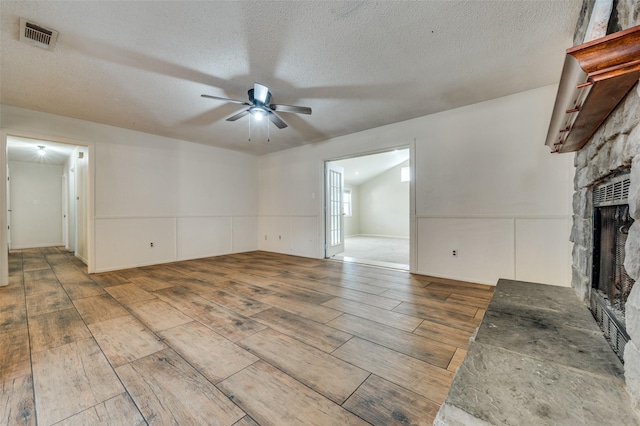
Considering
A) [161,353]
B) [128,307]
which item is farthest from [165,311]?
[161,353]

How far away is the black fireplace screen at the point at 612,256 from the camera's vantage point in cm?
123

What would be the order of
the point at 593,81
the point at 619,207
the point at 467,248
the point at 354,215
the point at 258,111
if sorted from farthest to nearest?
the point at 354,215 → the point at 467,248 → the point at 258,111 → the point at 619,207 → the point at 593,81

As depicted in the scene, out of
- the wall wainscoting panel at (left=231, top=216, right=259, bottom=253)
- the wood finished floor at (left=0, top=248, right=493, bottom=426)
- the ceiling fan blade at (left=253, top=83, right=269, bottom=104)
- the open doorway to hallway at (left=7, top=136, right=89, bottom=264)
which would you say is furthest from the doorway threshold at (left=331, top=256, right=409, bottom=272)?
the open doorway to hallway at (left=7, top=136, right=89, bottom=264)

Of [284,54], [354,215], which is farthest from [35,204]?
[354,215]

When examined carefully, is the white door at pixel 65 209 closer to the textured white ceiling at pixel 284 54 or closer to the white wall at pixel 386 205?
the textured white ceiling at pixel 284 54

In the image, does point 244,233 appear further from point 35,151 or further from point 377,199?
point 377,199

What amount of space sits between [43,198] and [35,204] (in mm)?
219

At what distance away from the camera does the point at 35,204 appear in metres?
6.40

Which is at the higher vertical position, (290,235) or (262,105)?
(262,105)

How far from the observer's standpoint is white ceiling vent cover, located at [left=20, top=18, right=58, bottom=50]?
1.78 m

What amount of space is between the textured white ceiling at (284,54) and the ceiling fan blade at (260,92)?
5.0 inches

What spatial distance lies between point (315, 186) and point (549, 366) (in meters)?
4.22

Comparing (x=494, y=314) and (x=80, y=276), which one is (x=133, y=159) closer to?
(x=80, y=276)

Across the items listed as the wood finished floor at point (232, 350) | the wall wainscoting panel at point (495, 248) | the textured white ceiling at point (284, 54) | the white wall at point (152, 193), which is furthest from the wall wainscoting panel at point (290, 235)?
the textured white ceiling at point (284, 54)
